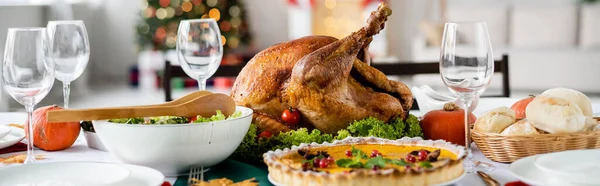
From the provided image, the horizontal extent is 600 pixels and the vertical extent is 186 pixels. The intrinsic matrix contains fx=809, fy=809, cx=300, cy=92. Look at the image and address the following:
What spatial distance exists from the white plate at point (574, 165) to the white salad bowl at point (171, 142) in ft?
1.64

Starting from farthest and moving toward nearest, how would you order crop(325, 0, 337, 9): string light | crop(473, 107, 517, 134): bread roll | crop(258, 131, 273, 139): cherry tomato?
1. crop(325, 0, 337, 9): string light
2. crop(258, 131, 273, 139): cherry tomato
3. crop(473, 107, 517, 134): bread roll

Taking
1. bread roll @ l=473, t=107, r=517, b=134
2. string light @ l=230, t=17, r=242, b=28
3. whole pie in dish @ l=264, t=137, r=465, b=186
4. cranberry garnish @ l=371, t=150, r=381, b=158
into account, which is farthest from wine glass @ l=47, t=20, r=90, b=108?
string light @ l=230, t=17, r=242, b=28

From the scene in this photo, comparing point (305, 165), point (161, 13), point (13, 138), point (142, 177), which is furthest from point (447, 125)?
point (161, 13)

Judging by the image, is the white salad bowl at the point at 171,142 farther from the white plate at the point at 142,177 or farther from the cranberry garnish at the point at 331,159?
the cranberry garnish at the point at 331,159

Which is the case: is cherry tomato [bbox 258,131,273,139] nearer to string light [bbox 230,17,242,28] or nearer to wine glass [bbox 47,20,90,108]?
wine glass [bbox 47,20,90,108]

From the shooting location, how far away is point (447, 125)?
1.55 metres

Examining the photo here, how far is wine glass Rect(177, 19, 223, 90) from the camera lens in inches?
67.7

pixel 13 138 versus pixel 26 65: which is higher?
pixel 26 65

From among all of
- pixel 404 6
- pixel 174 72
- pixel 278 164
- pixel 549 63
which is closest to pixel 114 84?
pixel 404 6

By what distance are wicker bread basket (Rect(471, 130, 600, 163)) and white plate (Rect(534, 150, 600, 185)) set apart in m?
0.11

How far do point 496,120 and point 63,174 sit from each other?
0.73 m

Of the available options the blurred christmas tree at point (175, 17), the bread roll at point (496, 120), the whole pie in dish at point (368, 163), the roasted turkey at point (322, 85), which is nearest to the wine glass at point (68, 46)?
the roasted turkey at point (322, 85)

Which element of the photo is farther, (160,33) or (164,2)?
(160,33)

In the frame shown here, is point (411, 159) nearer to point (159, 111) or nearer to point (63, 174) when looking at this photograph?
point (159, 111)
